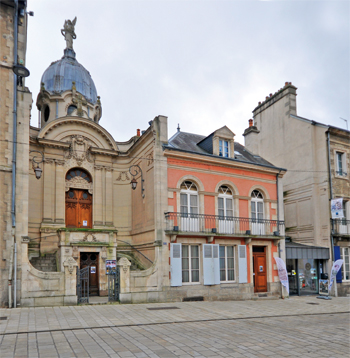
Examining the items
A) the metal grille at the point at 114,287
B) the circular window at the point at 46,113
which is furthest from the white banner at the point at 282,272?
the circular window at the point at 46,113

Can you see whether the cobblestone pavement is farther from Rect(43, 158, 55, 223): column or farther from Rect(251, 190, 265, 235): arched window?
Rect(43, 158, 55, 223): column

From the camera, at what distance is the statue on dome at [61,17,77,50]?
24.2 meters

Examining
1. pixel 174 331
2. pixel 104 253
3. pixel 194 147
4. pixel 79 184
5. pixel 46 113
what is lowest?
pixel 174 331

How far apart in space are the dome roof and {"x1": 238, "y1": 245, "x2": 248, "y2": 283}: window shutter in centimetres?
1304

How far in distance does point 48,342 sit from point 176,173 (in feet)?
31.6

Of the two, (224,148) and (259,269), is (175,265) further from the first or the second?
(224,148)

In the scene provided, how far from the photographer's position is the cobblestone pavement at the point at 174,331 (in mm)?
7532

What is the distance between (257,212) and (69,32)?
16.2 meters

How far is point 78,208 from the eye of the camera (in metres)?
18.3

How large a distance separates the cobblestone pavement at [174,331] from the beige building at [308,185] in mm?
5832

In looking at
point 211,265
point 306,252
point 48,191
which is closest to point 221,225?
point 211,265

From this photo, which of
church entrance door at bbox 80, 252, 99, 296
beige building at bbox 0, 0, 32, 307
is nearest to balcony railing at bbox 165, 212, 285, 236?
church entrance door at bbox 80, 252, 99, 296

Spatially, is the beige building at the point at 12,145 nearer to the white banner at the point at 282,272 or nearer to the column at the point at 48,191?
the column at the point at 48,191

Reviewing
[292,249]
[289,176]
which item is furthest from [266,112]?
[292,249]
